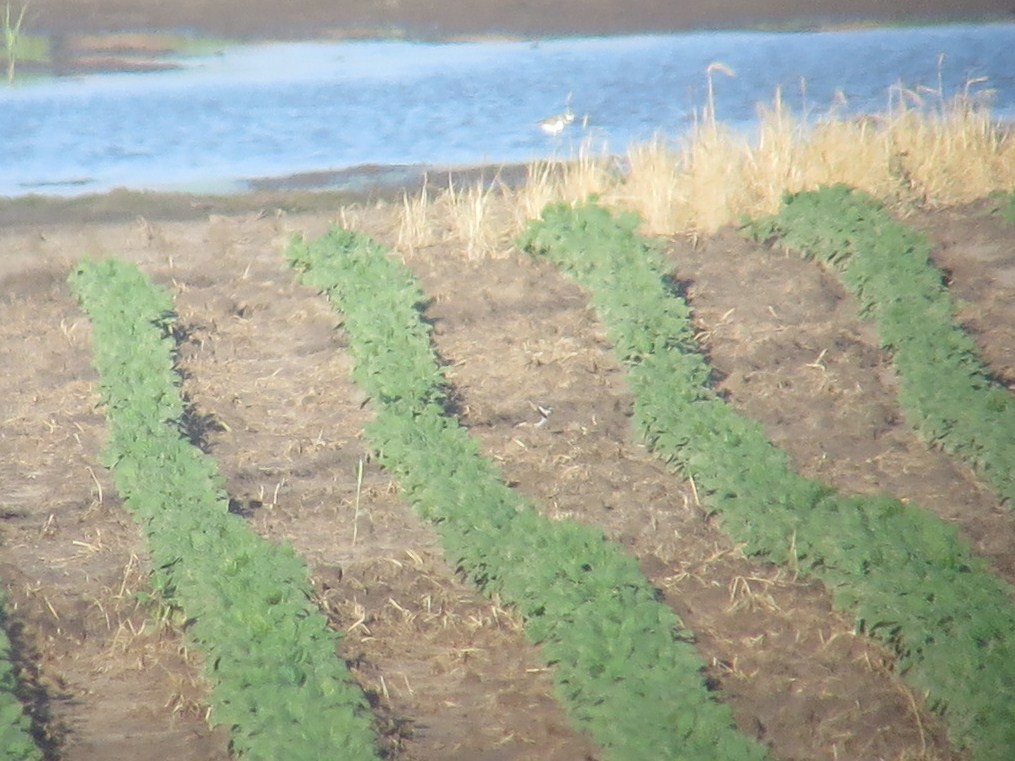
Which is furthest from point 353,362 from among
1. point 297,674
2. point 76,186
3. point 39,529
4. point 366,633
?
point 76,186

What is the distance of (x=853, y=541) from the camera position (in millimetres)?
6066

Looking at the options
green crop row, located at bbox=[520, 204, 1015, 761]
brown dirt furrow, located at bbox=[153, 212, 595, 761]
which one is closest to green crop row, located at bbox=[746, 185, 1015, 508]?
green crop row, located at bbox=[520, 204, 1015, 761]

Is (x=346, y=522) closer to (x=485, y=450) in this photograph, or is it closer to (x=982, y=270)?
(x=485, y=450)

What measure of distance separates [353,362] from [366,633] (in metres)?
3.21

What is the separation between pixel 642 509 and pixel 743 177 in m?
5.34

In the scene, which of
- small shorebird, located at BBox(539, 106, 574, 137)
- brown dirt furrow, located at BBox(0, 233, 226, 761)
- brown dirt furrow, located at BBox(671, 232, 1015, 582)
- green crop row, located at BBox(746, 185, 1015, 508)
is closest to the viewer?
brown dirt furrow, located at BBox(0, 233, 226, 761)

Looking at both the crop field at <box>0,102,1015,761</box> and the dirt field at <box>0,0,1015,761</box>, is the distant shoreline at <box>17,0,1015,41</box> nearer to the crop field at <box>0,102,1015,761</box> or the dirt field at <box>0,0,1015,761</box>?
the dirt field at <box>0,0,1015,761</box>

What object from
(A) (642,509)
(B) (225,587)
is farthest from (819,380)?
(B) (225,587)

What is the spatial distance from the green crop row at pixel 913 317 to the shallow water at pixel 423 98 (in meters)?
3.13

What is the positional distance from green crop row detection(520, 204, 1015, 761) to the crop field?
0.02 meters

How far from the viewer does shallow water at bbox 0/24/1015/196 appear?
14906 millimetres

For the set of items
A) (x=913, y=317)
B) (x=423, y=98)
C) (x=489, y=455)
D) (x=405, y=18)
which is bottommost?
(x=489, y=455)

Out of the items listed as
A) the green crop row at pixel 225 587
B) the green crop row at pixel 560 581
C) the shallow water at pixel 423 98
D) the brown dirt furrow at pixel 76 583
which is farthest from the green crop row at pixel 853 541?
the shallow water at pixel 423 98

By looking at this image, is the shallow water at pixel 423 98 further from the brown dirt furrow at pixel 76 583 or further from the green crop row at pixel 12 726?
the green crop row at pixel 12 726
